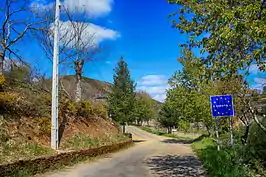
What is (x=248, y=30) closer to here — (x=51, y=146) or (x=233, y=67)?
(x=233, y=67)

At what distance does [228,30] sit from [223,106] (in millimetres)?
7892

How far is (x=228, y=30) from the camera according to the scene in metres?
6.11

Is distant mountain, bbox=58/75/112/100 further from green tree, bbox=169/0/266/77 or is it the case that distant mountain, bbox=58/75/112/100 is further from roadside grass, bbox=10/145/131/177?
green tree, bbox=169/0/266/77

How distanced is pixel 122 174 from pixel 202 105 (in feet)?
57.8

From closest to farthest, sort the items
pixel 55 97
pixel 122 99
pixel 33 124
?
pixel 33 124, pixel 55 97, pixel 122 99

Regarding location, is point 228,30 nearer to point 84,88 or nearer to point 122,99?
point 122,99

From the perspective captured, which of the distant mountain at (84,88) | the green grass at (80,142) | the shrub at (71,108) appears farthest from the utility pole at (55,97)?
the distant mountain at (84,88)

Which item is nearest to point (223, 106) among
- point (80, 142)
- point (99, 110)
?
point (80, 142)

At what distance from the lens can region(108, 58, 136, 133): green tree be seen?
36.5m

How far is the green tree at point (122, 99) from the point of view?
36.5 meters

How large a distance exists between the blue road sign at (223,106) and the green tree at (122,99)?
22.9 meters

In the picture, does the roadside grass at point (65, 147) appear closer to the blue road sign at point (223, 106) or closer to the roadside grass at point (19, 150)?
the roadside grass at point (19, 150)

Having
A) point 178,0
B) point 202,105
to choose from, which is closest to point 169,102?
point 202,105

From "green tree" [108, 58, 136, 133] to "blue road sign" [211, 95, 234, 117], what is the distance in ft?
Result: 75.1
